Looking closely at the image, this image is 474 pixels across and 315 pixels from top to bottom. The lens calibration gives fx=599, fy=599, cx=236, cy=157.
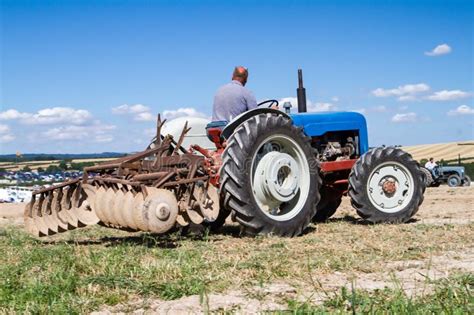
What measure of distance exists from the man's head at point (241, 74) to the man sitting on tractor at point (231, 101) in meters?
0.08

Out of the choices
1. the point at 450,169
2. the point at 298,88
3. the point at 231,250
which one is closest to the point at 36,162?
the point at 450,169

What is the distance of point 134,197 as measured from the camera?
543cm

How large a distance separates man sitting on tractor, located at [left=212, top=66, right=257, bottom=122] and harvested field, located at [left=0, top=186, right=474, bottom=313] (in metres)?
1.60

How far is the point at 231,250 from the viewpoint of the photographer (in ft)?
16.5

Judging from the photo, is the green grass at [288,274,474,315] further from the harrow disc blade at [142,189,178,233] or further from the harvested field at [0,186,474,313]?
the harrow disc blade at [142,189,178,233]

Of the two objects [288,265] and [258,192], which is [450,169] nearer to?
[258,192]

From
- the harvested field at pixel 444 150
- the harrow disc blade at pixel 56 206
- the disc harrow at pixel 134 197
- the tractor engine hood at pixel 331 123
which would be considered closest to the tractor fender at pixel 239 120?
the disc harrow at pixel 134 197

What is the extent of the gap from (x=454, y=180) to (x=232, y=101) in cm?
2152

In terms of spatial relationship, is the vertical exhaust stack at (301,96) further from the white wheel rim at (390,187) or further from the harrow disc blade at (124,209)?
the harrow disc blade at (124,209)

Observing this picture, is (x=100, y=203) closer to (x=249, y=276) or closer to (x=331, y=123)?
(x=249, y=276)

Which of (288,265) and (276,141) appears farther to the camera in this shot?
(276,141)

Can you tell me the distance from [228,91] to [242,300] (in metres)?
3.80

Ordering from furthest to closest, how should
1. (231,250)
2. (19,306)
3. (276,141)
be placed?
1. (276,141)
2. (231,250)
3. (19,306)

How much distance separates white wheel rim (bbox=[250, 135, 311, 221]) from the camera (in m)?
6.23
